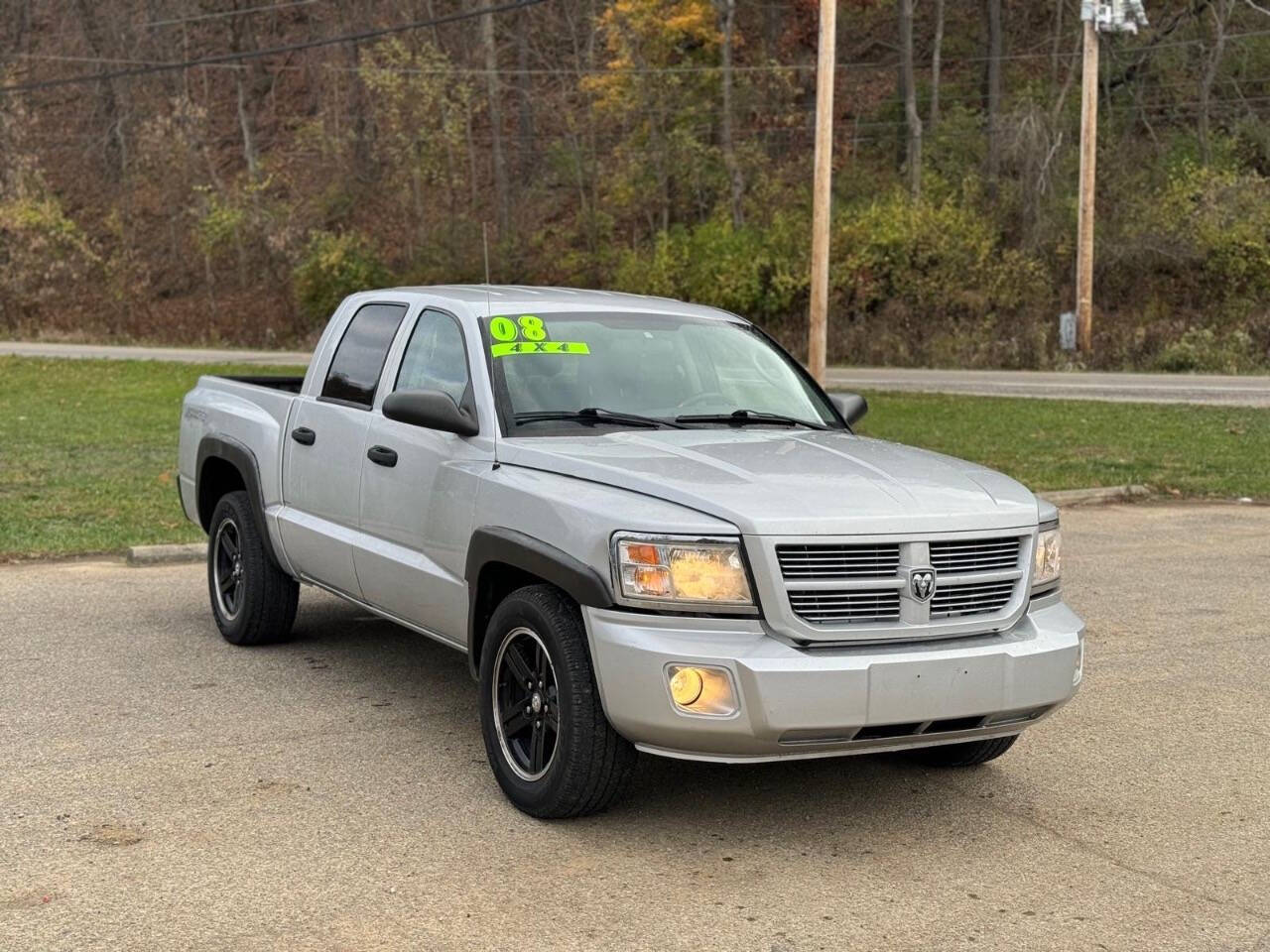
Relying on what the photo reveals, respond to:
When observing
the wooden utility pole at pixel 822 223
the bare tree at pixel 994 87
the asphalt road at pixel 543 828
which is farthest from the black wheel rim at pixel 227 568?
the bare tree at pixel 994 87

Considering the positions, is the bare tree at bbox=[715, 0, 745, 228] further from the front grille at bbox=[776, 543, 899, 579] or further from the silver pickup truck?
the front grille at bbox=[776, 543, 899, 579]

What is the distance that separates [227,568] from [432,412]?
113 inches

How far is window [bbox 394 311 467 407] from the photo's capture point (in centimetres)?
621

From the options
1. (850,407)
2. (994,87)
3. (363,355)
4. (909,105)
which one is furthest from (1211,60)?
(363,355)

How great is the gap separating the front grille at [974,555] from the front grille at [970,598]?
5 centimetres

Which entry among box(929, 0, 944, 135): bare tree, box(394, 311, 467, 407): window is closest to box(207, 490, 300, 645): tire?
box(394, 311, 467, 407): window

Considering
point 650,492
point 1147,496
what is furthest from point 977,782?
point 1147,496

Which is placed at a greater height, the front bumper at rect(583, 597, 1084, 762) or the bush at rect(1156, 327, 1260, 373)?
the front bumper at rect(583, 597, 1084, 762)

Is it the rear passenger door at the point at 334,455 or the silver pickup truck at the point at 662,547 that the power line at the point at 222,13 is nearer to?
the rear passenger door at the point at 334,455

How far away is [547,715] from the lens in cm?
519

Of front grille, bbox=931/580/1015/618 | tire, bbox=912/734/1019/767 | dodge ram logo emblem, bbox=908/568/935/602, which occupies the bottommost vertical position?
tire, bbox=912/734/1019/767

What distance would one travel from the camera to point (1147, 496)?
44.8 feet

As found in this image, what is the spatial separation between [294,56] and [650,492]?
60.4m

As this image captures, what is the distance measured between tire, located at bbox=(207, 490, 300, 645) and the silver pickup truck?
0.75 m
